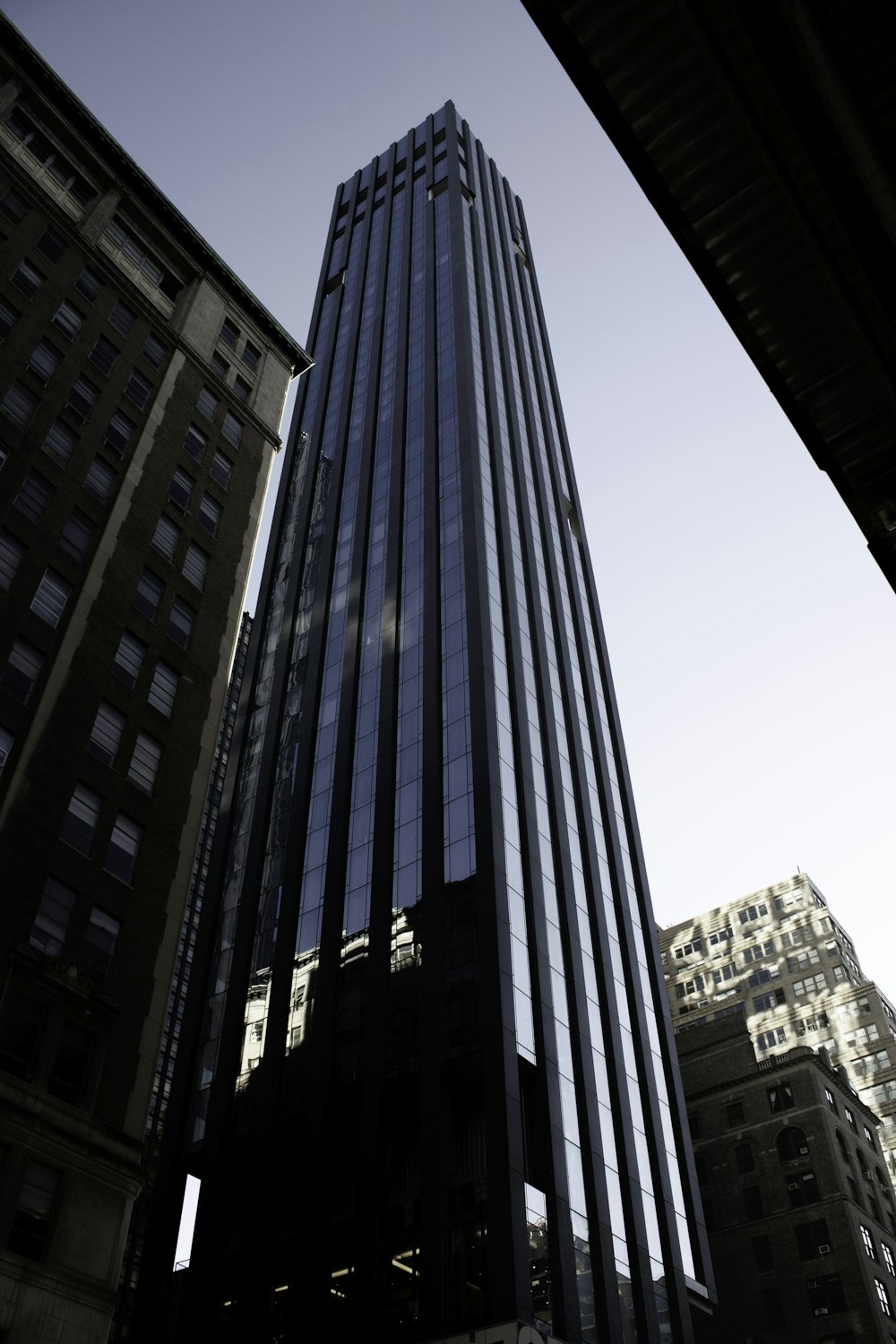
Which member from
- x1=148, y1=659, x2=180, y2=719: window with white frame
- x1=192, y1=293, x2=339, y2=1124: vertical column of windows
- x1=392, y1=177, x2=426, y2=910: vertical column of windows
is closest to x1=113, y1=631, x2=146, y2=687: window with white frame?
x1=148, y1=659, x2=180, y2=719: window with white frame

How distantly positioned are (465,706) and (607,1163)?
25.6 meters

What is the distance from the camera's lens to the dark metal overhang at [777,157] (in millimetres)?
12039

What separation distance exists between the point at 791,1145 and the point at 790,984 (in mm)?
38334

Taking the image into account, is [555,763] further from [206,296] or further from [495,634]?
[206,296]

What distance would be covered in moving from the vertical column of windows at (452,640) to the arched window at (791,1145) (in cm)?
4123

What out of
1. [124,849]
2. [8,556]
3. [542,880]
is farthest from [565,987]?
[8,556]

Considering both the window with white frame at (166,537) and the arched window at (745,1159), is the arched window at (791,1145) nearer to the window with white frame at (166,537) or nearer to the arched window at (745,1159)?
the arched window at (745,1159)

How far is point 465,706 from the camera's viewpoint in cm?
6462

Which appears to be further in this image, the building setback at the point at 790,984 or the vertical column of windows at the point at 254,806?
the building setback at the point at 790,984

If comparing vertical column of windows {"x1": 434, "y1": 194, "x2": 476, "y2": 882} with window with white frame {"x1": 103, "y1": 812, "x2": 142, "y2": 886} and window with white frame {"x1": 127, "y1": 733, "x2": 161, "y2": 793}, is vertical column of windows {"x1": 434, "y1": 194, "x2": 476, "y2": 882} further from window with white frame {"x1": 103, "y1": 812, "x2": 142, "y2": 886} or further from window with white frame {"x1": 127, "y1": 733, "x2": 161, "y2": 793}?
window with white frame {"x1": 103, "y1": 812, "x2": 142, "y2": 886}

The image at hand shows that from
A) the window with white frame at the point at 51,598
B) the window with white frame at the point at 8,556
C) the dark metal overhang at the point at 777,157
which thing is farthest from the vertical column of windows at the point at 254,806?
the dark metal overhang at the point at 777,157

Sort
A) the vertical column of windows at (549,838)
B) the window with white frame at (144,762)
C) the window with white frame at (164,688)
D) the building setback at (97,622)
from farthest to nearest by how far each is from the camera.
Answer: the vertical column of windows at (549,838) → the window with white frame at (164,688) → the window with white frame at (144,762) → the building setback at (97,622)

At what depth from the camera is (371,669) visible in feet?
245

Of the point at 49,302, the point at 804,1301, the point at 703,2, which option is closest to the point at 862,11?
the point at 703,2
